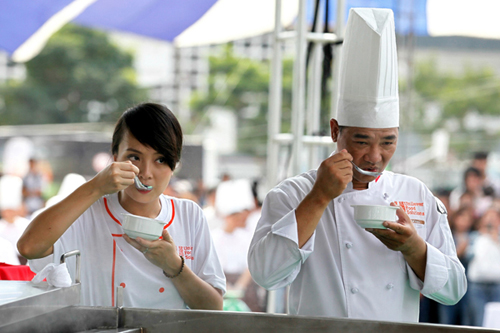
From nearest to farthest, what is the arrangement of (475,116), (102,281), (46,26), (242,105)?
1. (102,281)
2. (46,26)
3. (475,116)
4. (242,105)

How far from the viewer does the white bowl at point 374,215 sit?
1331 mm

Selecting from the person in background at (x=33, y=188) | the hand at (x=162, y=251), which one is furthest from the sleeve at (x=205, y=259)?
the person in background at (x=33, y=188)

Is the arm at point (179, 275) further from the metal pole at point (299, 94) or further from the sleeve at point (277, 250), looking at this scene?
the metal pole at point (299, 94)

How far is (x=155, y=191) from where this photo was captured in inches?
62.1

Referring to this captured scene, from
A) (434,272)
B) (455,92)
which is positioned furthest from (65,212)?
(455,92)

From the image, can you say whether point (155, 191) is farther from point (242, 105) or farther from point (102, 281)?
point (242, 105)

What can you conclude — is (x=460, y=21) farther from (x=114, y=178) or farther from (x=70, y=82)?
(x=70, y=82)

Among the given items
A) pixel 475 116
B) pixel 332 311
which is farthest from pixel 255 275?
pixel 475 116

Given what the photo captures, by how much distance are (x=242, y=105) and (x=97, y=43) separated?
6.35 meters

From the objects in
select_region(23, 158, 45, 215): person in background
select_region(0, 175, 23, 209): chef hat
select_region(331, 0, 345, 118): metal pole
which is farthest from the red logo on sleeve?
select_region(23, 158, 45, 215): person in background

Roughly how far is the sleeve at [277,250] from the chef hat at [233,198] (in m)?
3.89

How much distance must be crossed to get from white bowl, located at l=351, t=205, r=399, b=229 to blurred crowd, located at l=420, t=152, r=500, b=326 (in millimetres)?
3424

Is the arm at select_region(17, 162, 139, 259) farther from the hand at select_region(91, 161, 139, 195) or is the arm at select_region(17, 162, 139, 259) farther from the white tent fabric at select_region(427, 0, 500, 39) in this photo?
the white tent fabric at select_region(427, 0, 500, 39)

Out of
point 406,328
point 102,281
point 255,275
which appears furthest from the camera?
point 102,281
